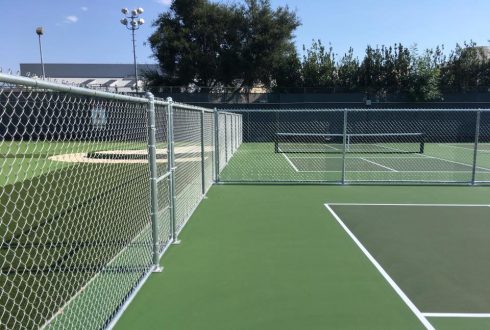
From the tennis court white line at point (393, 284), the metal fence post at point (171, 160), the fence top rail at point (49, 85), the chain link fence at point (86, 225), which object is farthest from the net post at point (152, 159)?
the tennis court white line at point (393, 284)

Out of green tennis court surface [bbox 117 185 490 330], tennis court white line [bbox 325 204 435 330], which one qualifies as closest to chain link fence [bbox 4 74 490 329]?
green tennis court surface [bbox 117 185 490 330]

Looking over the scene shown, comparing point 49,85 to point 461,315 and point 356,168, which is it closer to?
point 461,315

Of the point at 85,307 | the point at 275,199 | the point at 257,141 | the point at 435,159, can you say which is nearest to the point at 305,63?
the point at 257,141

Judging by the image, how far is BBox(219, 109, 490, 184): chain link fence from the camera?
12.6 metres

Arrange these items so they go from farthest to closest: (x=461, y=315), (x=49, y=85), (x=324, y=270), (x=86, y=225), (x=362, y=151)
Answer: (x=362, y=151) < (x=86, y=225) < (x=324, y=270) < (x=461, y=315) < (x=49, y=85)

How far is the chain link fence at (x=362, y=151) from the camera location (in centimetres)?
1257

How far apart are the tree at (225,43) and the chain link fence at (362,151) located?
842cm

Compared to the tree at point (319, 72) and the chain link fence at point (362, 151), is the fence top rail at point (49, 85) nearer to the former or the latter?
the chain link fence at point (362, 151)

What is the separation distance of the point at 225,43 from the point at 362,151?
2002 centimetres

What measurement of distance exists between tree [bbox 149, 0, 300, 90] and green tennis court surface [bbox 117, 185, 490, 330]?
29.4m

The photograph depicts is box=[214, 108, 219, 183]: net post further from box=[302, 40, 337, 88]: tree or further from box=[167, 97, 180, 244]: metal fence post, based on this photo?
box=[302, 40, 337, 88]: tree

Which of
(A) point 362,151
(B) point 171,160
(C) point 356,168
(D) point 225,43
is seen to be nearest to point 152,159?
(B) point 171,160

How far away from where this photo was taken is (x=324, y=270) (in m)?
5.22

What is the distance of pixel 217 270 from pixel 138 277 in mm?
996
